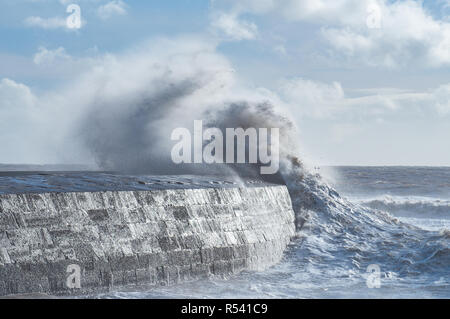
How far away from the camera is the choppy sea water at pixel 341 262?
312 inches

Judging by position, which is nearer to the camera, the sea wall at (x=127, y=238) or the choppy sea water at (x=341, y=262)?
the sea wall at (x=127, y=238)

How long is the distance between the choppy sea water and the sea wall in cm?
24

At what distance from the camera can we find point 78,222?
7.36 m

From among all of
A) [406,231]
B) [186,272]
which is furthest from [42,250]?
[406,231]

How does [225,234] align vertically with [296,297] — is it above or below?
above

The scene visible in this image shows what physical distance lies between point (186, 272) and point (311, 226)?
3.54 metres

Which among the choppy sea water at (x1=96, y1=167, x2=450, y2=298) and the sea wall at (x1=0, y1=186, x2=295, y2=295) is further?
the choppy sea water at (x1=96, y1=167, x2=450, y2=298)

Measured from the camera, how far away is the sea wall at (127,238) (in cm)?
681

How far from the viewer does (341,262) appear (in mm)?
9703

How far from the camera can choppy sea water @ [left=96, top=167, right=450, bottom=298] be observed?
7.93 meters

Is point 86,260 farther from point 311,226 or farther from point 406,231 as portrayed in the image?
point 406,231

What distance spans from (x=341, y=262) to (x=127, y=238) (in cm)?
369

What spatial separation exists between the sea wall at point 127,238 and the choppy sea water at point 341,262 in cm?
A: 24
